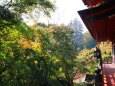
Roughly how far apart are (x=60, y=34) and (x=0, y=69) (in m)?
9.00

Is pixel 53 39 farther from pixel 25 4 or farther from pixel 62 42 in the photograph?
pixel 25 4

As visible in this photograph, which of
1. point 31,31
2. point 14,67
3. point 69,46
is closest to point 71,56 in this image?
point 69,46

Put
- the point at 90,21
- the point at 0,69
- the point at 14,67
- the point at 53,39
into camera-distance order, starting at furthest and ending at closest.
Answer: the point at 53,39 → the point at 0,69 → the point at 14,67 → the point at 90,21

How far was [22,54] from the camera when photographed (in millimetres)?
14938

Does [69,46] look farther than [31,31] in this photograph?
Yes

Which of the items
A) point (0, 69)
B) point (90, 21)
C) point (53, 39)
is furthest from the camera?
point (53, 39)

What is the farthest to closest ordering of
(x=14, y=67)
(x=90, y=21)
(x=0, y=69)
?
(x=0, y=69) < (x=14, y=67) < (x=90, y=21)

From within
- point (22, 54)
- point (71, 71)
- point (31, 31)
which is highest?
point (31, 31)

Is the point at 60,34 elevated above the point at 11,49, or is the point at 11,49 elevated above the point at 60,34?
the point at 60,34

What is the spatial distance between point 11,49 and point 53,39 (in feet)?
24.6

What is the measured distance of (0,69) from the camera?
1477 cm

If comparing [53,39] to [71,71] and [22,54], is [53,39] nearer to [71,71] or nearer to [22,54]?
[71,71]

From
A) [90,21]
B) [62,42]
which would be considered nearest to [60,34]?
[62,42]

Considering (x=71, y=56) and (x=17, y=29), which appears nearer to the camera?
(x=17, y=29)
